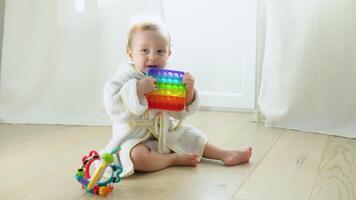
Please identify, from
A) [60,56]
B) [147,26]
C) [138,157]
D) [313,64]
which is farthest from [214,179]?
[60,56]

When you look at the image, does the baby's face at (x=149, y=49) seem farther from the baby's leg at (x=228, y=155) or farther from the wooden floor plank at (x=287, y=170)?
the wooden floor plank at (x=287, y=170)

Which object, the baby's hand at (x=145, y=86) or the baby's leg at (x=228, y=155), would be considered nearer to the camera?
the baby's hand at (x=145, y=86)

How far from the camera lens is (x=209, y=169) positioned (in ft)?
4.45

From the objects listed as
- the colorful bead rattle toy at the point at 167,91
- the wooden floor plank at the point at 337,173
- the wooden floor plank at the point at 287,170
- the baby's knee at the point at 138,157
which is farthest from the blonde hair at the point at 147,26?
the wooden floor plank at the point at 337,173

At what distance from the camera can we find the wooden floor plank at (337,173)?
1.15 meters

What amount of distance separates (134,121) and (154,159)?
0.12 meters

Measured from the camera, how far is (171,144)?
141cm

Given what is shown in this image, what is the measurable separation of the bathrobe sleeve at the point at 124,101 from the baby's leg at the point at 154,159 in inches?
3.8

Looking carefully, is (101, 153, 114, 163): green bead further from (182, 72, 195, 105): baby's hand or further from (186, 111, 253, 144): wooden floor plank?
(186, 111, 253, 144): wooden floor plank

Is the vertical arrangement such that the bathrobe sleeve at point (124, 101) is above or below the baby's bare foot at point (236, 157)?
above

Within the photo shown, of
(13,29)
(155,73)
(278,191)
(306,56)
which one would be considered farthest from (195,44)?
(278,191)

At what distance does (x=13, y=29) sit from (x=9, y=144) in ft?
1.84

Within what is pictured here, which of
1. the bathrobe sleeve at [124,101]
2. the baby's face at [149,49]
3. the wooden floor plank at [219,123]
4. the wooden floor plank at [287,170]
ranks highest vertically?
the baby's face at [149,49]

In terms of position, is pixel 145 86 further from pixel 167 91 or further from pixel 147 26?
pixel 147 26
